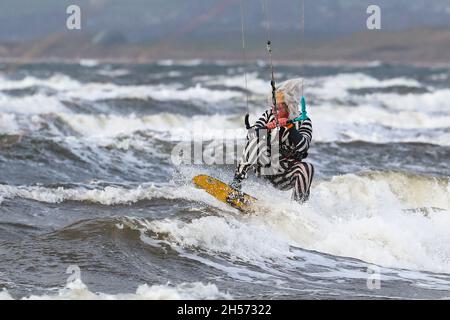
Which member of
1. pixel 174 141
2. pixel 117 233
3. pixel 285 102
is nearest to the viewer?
Answer: pixel 117 233

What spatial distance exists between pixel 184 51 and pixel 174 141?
140114 millimetres

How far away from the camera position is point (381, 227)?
11.8 m

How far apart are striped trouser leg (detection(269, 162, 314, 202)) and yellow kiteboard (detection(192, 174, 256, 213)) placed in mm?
554

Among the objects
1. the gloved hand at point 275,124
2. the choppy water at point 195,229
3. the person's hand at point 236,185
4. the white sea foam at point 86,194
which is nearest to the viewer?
the choppy water at point 195,229

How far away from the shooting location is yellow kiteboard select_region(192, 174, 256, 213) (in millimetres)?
12828

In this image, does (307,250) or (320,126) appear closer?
(307,250)

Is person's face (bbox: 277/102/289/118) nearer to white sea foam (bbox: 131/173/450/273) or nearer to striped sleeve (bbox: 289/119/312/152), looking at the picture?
striped sleeve (bbox: 289/119/312/152)

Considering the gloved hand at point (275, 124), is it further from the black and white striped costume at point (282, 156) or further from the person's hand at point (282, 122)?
the black and white striped costume at point (282, 156)

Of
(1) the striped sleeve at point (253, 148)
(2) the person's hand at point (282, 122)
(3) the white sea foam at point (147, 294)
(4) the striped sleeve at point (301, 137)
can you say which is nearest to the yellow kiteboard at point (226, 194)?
(1) the striped sleeve at point (253, 148)

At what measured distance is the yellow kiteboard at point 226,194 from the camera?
12828 mm

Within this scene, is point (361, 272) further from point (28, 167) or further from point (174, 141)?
point (174, 141)

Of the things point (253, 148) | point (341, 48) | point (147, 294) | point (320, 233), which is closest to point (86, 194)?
point (253, 148)

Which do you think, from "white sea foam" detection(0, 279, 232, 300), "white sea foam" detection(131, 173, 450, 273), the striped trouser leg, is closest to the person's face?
the striped trouser leg
